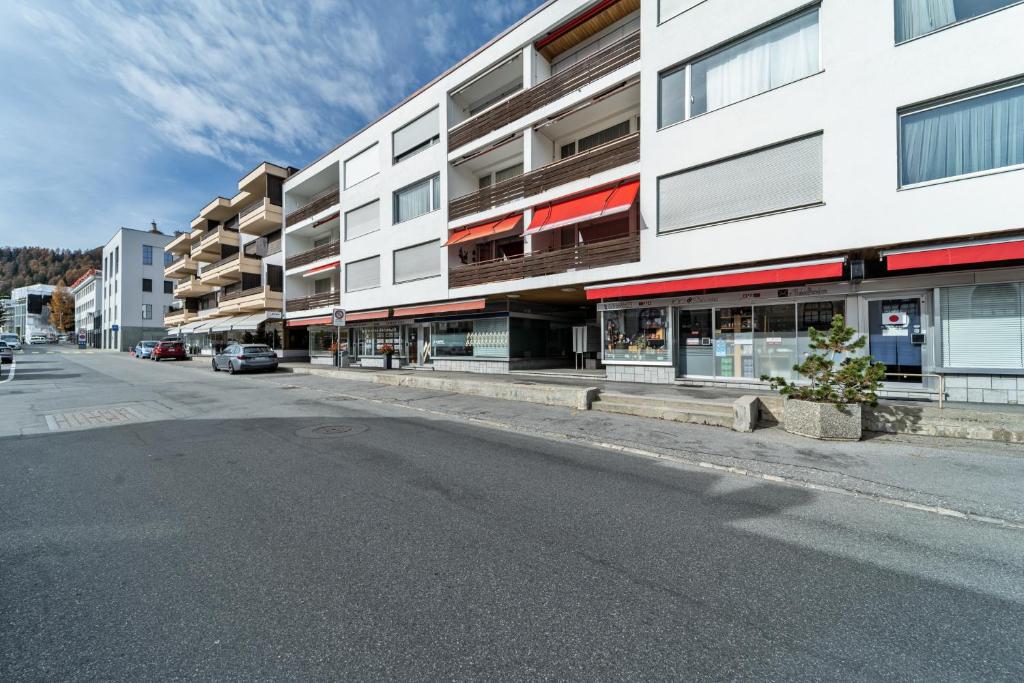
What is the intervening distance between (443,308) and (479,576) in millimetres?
16062

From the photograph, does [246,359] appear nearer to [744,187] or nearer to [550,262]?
[550,262]

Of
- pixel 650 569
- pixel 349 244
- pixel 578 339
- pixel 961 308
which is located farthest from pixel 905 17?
pixel 349 244

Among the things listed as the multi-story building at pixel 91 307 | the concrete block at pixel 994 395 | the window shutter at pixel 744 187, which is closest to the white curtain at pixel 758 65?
the window shutter at pixel 744 187

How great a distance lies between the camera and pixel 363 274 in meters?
23.3

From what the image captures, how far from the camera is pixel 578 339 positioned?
16875mm

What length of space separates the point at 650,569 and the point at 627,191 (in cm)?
1248

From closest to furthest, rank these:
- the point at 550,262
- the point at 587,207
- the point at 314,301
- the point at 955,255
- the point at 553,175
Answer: the point at 955,255 → the point at 587,207 → the point at 550,262 → the point at 553,175 → the point at 314,301

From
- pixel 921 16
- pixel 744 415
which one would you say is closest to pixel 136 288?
pixel 744 415

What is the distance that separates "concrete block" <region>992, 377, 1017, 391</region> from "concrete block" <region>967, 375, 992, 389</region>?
0.07 meters

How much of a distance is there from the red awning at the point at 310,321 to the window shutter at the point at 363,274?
8.93 ft

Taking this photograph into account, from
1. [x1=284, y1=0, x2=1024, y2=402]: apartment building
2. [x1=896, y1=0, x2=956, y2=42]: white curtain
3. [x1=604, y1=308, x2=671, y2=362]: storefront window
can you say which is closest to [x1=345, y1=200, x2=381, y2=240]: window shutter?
[x1=284, y1=0, x2=1024, y2=402]: apartment building

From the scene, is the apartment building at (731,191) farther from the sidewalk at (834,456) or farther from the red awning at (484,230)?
the sidewalk at (834,456)

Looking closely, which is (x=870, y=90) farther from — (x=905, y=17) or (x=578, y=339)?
(x=578, y=339)

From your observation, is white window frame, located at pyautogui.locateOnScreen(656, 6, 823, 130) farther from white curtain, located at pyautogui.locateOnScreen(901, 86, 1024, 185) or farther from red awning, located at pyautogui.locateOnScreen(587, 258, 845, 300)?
red awning, located at pyautogui.locateOnScreen(587, 258, 845, 300)
